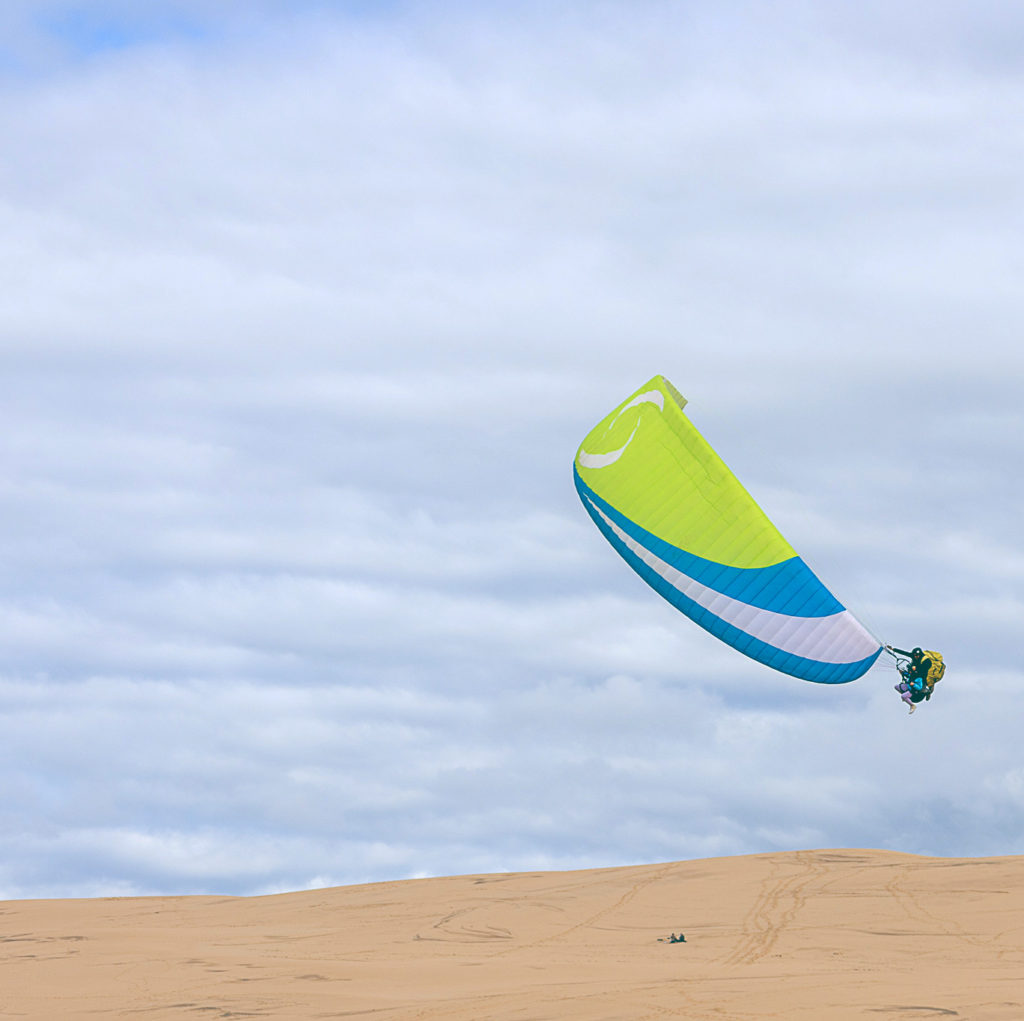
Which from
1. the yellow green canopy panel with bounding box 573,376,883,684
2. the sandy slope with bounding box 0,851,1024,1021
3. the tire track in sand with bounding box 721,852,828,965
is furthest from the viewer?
the yellow green canopy panel with bounding box 573,376,883,684

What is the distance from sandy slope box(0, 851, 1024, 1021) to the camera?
51.9 feet

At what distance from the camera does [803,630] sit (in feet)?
71.9

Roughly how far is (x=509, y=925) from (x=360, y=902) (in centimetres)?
519

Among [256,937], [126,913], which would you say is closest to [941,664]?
[256,937]

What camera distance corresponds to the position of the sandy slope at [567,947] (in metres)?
15.8

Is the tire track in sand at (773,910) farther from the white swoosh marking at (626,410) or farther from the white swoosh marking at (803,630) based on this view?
the white swoosh marking at (626,410)

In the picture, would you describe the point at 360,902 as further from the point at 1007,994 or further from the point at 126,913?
the point at 1007,994

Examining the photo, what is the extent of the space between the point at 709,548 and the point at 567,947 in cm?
726

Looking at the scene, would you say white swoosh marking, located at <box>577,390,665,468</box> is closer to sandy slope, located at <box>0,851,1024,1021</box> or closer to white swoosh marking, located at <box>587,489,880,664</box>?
white swoosh marking, located at <box>587,489,880,664</box>

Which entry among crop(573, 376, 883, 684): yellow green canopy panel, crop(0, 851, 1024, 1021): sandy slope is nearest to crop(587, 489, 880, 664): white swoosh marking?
crop(573, 376, 883, 684): yellow green canopy panel

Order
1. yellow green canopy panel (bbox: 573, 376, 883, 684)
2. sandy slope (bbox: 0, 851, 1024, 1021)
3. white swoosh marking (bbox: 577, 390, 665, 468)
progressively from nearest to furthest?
1. sandy slope (bbox: 0, 851, 1024, 1021)
2. yellow green canopy panel (bbox: 573, 376, 883, 684)
3. white swoosh marking (bbox: 577, 390, 665, 468)

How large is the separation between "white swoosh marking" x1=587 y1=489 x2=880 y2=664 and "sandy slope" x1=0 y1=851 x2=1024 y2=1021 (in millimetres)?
4777

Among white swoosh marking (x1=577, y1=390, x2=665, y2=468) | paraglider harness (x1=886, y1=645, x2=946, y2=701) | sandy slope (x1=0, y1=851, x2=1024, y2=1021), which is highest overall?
white swoosh marking (x1=577, y1=390, x2=665, y2=468)

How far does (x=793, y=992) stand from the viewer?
15.5 metres
